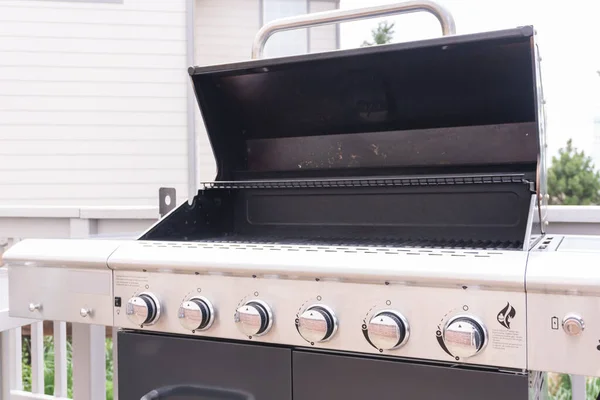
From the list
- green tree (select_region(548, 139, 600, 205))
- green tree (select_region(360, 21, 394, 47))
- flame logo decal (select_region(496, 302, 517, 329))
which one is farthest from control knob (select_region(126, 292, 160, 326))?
green tree (select_region(360, 21, 394, 47))

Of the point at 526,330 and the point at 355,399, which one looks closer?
the point at 526,330

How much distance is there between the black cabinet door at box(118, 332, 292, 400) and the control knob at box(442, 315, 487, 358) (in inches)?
13.3

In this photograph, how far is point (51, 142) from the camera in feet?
14.6

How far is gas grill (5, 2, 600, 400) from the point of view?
939 mm

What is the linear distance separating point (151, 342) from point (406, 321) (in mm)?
612

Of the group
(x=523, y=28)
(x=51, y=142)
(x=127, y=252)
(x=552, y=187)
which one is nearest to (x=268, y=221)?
(x=127, y=252)

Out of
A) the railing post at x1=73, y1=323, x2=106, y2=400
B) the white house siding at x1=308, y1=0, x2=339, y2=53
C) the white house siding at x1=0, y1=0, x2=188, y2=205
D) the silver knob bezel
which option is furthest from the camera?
the white house siding at x1=308, y1=0, x2=339, y2=53

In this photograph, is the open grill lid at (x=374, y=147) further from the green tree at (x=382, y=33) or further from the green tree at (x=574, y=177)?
the green tree at (x=382, y=33)

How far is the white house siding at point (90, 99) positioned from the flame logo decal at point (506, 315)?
3.73 metres

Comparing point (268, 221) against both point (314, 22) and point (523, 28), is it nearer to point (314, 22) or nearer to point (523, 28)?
point (314, 22)

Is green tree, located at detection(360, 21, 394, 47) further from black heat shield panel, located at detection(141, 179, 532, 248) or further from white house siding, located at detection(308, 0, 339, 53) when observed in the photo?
black heat shield panel, located at detection(141, 179, 532, 248)

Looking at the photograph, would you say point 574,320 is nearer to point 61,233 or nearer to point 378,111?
point 378,111

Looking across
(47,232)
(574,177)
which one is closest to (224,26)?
(47,232)

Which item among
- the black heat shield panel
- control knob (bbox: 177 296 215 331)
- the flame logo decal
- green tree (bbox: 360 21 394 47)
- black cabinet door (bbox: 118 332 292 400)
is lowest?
black cabinet door (bbox: 118 332 292 400)
